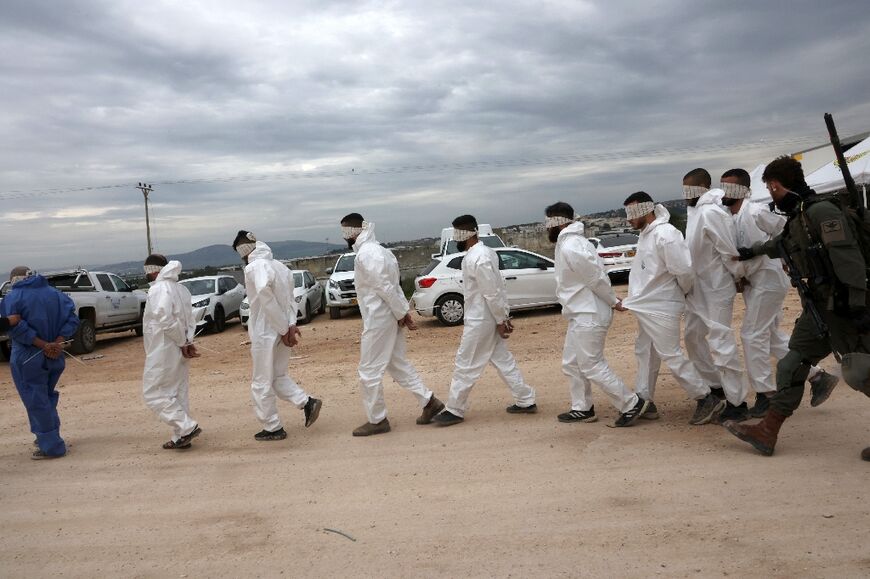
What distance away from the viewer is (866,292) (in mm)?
4359

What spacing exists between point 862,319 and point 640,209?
2.03 metres

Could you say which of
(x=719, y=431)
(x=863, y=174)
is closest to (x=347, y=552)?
(x=719, y=431)

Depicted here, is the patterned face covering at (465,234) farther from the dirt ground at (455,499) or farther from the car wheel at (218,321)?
the car wheel at (218,321)

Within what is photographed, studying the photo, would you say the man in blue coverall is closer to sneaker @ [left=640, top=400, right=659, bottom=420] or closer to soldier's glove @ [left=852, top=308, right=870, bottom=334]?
sneaker @ [left=640, top=400, right=659, bottom=420]

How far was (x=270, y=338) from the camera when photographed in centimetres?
643

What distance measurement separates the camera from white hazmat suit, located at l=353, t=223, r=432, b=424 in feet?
21.0

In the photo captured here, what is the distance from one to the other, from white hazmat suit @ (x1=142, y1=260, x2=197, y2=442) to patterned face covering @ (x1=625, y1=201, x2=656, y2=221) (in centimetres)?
427

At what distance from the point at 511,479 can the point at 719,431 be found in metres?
1.93

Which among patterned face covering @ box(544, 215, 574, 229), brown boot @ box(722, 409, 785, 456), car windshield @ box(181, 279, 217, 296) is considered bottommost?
brown boot @ box(722, 409, 785, 456)

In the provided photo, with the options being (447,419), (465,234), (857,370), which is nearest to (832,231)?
(857,370)

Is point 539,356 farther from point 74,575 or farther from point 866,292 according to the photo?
point 74,575

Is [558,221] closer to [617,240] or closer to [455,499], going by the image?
[455,499]

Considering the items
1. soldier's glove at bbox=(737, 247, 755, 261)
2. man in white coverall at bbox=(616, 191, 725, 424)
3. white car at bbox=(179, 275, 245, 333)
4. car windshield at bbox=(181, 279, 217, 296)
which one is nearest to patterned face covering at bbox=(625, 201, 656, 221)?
man in white coverall at bbox=(616, 191, 725, 424)

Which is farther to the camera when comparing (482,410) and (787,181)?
(482,410)
